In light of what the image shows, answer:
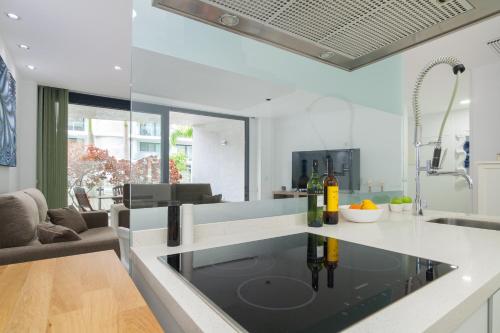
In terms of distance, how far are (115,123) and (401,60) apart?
5.06 meters

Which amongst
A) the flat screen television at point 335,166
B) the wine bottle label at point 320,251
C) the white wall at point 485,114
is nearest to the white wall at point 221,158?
the flat screen television at point 335,166

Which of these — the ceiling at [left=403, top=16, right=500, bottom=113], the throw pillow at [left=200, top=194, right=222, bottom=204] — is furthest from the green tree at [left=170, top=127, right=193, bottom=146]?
the ceiling at [left=403, top=16, right=500, bottom=113]

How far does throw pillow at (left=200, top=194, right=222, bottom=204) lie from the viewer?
1014mm

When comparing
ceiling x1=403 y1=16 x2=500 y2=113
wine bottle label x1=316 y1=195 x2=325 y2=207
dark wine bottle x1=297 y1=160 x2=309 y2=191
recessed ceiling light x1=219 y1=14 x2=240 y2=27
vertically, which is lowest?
wine bottle label x1=316 y1=195 x2=325 y2=207

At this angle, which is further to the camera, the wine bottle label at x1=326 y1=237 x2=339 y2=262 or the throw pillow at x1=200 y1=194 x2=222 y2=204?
the throw pillow at x1=200 y1=194 x2=222 y2=204

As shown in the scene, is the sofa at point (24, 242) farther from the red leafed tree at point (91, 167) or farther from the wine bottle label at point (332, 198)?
the red leafed tree at point (91, 167)

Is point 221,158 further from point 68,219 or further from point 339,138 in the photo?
point 68,219

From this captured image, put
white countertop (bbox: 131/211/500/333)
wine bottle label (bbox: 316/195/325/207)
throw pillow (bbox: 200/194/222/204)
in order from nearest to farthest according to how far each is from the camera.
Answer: white countertop (bbox: 131/211/500/333)
throw pillow (bbox: 200/194/222/204)
wine bottle label (bbox: 316/195/325/207)

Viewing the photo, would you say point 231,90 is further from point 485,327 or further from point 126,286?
point 485,327

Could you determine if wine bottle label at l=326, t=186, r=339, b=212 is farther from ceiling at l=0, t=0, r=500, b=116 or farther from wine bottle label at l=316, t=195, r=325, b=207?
ceiling at l=0, t=0, r=500, b=116

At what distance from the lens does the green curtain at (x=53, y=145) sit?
14.9 feet

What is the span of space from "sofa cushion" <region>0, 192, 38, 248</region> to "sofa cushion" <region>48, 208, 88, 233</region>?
28.7 inches

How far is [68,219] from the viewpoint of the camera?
288 cm

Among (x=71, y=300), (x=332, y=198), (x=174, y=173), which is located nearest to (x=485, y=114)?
(x=332, y=198)
